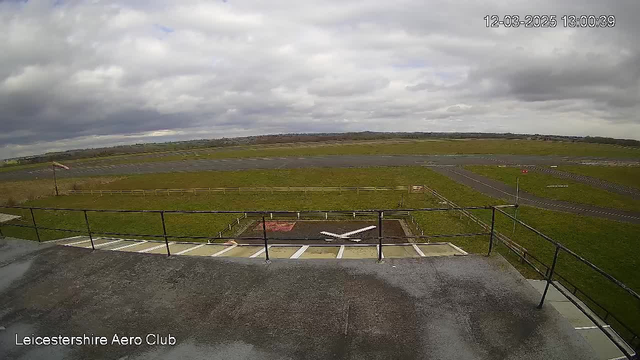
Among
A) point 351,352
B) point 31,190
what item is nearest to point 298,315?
point 351,352

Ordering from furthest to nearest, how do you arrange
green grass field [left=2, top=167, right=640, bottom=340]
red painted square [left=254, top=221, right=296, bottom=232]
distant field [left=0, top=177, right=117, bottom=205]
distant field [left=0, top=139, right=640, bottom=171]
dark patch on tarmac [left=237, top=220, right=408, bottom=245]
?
distant field [left=0, top=139, right=640, bottom=171] < distant field [left=0, top=177, right=117, bottom=205] < red painted square [left=254, top=221, right=296, bottom=232] < dark patch on tarmac [left=237, top=220, right=408, bottom=245] < green grass field [left=2, top=167, right=640, bottom=340]

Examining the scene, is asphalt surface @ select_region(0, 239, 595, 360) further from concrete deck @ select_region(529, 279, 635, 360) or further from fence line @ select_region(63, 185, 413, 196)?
fence line @ select_region(63, 185, 413, 196)

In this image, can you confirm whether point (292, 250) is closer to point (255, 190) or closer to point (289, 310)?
point (289, 310)

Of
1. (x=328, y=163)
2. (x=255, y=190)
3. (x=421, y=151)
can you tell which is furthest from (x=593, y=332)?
(x=421, y=151)

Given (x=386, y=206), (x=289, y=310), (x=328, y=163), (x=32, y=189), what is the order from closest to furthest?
(x=289, y=310) → (x=386, y=206) → (x=32, y=189) → (x=328, y=163)

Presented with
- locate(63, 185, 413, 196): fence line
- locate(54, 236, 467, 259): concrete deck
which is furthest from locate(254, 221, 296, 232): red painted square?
locate(63, 185, 413, 196): fence line

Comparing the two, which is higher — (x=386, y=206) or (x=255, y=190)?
(x=255, y=190)

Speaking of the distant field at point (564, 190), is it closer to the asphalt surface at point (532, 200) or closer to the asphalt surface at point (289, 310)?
the asphalt surface at point (532, 200)
